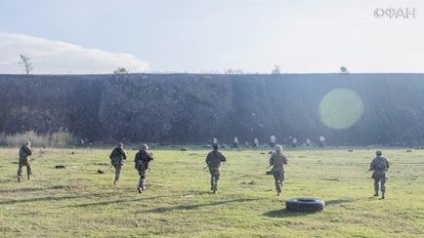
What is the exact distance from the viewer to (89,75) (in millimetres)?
94188

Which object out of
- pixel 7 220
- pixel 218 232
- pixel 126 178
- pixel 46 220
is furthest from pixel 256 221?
pixel 126 178

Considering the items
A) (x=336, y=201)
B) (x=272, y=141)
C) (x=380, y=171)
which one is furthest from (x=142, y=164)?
(x=272, y=141)

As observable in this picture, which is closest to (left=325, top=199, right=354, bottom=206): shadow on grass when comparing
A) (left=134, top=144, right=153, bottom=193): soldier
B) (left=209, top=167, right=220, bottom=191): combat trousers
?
(left=209, top=167, right=220, bottom=191): combat trousers

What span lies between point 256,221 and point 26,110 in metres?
73.1

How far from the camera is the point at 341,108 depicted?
296 feet

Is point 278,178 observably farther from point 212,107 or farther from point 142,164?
point 212,107

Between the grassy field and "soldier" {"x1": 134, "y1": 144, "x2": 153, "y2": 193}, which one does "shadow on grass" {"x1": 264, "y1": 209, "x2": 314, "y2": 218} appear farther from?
"soldier" {"x1": 134, "y1": 144, "x2": 153, "y2": 193}

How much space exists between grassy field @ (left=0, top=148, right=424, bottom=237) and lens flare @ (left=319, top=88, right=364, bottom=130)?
165ft

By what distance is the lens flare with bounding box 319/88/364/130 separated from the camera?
8756 centimetres

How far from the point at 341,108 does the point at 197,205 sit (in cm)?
7016

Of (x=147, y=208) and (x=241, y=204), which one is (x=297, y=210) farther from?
(x=147, y=208)

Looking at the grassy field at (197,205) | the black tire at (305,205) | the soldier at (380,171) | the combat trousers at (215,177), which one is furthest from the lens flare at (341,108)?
the black tire at (305,205)

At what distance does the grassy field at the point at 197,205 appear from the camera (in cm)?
1898

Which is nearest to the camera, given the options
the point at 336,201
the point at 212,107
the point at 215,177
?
the point at 336,201
